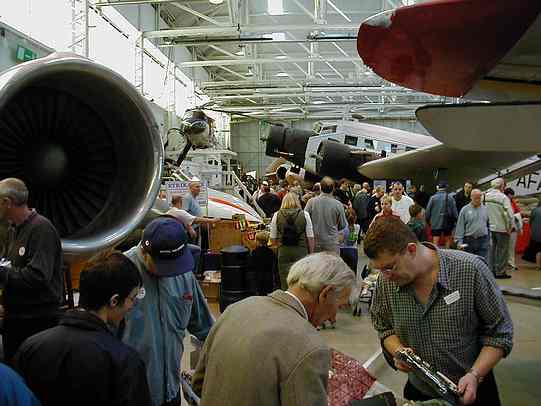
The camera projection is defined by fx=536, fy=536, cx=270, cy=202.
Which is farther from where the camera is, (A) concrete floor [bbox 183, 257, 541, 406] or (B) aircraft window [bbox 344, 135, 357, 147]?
(B) aircraft window [bbox 344, 135, 357, 147]

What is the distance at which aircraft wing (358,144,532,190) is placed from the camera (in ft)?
27.3

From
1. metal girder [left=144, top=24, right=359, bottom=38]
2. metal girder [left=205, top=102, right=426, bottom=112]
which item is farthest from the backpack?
metal girder [left=205, top=102, right=426, bottom=112]

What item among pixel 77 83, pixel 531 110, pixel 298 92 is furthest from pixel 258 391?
pixel 298 92

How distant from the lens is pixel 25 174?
341 cm

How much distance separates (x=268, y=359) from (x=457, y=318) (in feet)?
3.46

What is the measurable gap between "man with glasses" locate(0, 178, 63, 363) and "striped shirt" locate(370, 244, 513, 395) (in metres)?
1.70

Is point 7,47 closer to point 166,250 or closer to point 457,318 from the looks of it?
point 166,250

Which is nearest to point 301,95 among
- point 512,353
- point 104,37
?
point 104,37

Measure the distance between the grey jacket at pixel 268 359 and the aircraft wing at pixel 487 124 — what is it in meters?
1.89

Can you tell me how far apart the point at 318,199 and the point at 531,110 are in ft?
12.0

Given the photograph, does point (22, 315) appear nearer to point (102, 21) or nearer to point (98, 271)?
point (98, 271)

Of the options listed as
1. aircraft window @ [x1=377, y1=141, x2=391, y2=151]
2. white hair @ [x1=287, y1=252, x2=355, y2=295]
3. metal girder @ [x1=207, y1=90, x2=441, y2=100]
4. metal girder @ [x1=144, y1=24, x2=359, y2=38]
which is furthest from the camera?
metal girder @ [x1=207, y1=90, x2=441, y2=100]

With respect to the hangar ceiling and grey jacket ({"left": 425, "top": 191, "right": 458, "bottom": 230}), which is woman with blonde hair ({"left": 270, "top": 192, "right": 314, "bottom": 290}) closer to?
grey jacket ({"left": 425, "top": 191, "right": 458, "bottom": 230})

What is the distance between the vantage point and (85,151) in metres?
3.66
